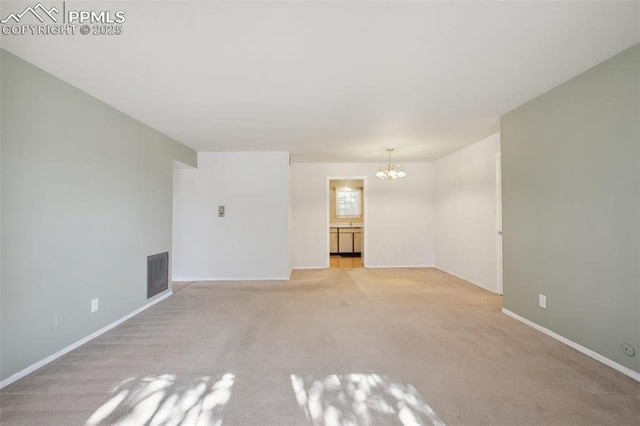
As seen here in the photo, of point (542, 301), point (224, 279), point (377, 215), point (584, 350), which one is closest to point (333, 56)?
point (542, 301)

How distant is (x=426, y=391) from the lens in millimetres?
1908

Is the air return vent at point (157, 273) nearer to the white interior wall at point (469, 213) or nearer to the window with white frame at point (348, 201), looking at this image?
the white interior wall at point (469, 213)

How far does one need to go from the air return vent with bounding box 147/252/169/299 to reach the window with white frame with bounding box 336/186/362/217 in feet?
19.2

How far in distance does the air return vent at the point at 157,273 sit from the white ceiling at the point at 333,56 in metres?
1.93

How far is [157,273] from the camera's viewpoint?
394cm

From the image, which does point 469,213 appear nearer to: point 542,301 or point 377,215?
point 377,215

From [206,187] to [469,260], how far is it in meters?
5.26

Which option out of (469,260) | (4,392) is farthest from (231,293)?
(469,260)

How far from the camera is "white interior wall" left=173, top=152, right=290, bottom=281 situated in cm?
530

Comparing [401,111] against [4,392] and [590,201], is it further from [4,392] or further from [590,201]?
[4,392]

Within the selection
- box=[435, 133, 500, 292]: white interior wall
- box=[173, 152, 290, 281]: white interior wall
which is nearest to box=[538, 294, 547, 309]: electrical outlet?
box=[435, 133, 500, 292]: white interior wall

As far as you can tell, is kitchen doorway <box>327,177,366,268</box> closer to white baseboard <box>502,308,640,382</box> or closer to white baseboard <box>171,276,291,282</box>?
white baseboard <box>171,276,291,282</box>

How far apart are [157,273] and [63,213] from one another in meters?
1.73

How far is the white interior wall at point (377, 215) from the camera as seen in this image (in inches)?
256
